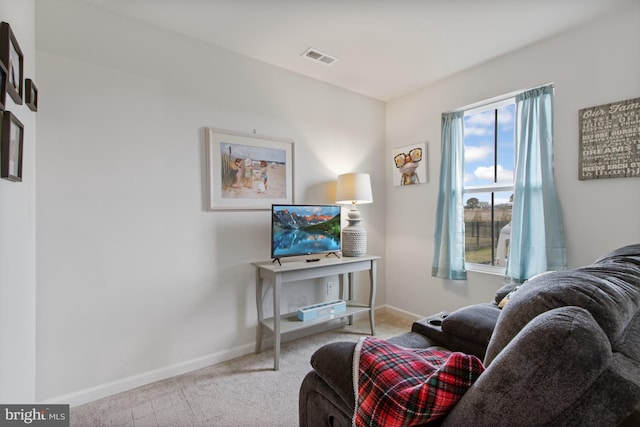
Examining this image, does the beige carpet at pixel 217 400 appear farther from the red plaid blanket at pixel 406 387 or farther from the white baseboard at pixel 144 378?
the red plaid blanket at pixel 406 387

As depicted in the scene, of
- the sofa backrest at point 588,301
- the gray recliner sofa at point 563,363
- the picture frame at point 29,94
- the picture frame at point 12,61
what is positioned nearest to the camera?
the gray recliner sofa at point 563,363

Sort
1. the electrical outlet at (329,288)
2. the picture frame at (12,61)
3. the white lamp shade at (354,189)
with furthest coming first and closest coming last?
the electrical outlet at (329,288)
the white lamp shade at (354,189)
the picture frame at (12,61)

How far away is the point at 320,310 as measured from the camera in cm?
268

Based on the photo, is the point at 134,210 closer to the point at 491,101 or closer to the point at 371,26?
the point at 371,26

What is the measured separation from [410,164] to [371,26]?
1.60 meters

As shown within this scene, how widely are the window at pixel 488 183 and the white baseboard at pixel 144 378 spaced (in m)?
2.35

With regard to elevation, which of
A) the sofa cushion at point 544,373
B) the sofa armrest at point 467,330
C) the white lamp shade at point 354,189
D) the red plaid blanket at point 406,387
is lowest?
the sofa armrest at point 467,330

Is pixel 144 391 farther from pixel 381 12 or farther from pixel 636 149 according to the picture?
pixel 636 149

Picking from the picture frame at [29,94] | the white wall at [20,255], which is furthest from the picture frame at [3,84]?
the picture frame at [29,94]

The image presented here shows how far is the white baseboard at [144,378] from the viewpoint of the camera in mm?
1899

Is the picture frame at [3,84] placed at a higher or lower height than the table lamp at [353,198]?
higher

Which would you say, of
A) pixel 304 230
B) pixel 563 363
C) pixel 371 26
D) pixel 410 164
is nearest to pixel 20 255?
pixel 304 230

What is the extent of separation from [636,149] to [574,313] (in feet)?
6.70

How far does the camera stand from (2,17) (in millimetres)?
1227
